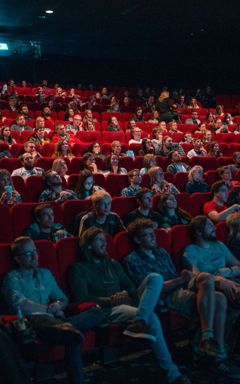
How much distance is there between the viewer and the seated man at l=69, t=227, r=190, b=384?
5.79 feet

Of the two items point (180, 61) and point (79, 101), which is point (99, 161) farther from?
point (180, 61)

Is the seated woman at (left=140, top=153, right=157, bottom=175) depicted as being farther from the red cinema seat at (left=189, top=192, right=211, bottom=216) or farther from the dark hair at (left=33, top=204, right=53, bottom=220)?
the dark hair at (left=33, top=204, right=53, bottom=220)

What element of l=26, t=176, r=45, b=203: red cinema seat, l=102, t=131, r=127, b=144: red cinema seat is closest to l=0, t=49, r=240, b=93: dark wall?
l=102, t=131, r=127, b=144: red cinema seat

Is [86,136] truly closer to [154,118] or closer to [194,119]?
[154,118]

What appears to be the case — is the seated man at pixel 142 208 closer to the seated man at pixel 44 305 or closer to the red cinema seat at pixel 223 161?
the seated man at pixel 44 305

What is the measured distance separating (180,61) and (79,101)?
3.37 metres

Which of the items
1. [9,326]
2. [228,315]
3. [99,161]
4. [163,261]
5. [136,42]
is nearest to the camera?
[9,326]

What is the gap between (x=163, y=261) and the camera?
7.14 feet

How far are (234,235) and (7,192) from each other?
1027mm

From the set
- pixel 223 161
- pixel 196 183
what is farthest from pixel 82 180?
pixel 223 161

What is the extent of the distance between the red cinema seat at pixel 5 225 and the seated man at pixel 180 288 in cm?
56

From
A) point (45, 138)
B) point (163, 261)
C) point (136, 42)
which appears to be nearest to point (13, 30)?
point (136, 42)

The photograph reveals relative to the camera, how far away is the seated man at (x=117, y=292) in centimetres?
176

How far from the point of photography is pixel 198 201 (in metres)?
3.05
